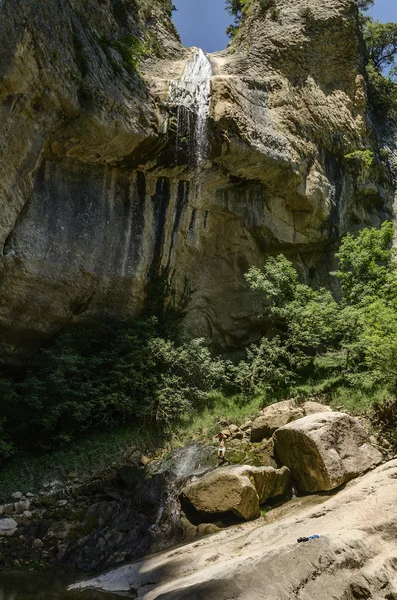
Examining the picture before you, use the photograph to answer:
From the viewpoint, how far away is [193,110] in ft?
51.7

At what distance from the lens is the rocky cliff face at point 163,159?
39.5 feet

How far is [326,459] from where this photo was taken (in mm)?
8398

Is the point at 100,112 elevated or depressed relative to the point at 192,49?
depressed

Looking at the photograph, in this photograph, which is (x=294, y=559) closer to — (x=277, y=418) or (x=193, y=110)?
(x=277, y=418)

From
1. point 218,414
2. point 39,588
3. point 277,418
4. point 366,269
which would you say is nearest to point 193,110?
point 366,269

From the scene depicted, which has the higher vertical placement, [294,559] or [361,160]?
[361,160]

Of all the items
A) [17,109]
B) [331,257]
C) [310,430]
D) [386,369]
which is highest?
[17,109]

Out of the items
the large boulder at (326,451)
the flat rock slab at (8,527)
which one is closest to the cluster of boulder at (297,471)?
the large boulder at (326,451)

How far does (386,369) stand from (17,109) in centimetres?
1026

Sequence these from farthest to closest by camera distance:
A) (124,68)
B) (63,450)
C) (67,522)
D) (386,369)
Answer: (124,68)
(63,450)
(386,369)
(67,522)

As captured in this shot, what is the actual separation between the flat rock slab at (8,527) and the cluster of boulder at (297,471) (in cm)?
314

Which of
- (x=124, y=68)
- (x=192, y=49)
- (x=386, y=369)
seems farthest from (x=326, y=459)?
(x=192, y=49)

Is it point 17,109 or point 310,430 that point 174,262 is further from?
point 310,430

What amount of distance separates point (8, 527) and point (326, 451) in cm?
593
